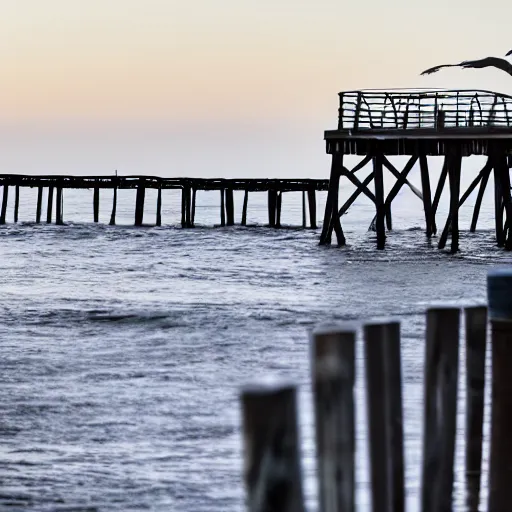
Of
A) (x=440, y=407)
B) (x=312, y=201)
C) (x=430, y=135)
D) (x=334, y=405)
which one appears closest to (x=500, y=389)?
(x=440, y=407)

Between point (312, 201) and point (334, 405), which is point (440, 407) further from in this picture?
point (312, 201)

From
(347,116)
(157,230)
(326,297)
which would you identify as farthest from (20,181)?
(326,297)

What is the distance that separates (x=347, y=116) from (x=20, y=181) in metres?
23.7

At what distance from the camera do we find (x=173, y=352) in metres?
16.9

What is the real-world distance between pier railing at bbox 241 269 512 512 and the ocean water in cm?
61

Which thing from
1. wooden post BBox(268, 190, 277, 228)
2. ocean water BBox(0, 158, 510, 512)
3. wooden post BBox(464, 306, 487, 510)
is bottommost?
ocean water BBox(0, 158, 510, 512)

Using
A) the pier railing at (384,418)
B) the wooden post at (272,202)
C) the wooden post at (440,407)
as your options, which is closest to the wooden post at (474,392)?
the pier railing at (384,418)

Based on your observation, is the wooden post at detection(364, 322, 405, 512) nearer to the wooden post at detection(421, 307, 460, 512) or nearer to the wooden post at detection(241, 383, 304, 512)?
the wooden post at detection(421, 307, 460, 512)

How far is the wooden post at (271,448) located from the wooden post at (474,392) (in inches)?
97.2

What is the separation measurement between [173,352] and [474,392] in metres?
10.7

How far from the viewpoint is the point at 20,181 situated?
5506cm

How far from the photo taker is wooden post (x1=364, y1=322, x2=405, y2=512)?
16.5 ft

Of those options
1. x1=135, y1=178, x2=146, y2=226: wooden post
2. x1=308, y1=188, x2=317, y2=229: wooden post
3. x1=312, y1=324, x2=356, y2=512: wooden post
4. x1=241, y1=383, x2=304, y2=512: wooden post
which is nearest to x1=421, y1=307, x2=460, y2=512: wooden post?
x1=312, y1=324, x2=356, y2=512: wooden post

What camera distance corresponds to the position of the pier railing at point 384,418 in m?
3.61
